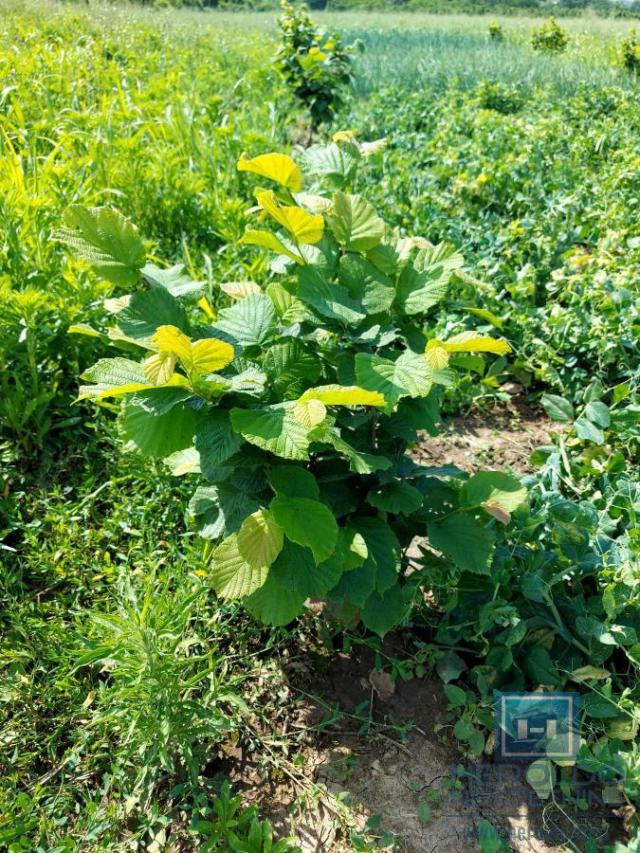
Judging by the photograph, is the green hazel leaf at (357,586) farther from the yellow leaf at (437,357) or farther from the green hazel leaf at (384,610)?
the yellow leaf at (437,357)

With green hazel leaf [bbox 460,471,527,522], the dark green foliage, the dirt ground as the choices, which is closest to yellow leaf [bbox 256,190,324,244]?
green hazel leaf [bbox 460,471,527,522]

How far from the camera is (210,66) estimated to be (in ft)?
22.2

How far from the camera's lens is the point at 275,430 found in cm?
110

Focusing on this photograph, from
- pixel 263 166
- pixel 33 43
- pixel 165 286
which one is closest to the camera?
pixel 263 166

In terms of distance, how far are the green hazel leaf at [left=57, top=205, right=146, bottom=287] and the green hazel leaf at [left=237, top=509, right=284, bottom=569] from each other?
0.56 metres

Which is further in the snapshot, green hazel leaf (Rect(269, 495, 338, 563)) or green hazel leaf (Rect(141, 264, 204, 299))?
green hazel leaf (Rect(141, 264, 204, 299))

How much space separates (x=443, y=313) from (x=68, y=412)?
158 cm

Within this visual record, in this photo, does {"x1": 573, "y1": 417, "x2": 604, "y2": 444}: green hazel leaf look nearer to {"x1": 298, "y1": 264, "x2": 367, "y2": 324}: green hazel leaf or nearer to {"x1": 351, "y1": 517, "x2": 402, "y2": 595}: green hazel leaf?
{"x1": 351, "y1": 517, "x2": 402, "y2": 595}: green hazel leaf

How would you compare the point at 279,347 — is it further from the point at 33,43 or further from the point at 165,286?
the point at 33,43

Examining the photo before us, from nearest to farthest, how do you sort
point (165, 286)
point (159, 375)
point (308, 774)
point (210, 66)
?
point (159, 375) → point (165, 286) → point (308, 774) → point (210, 66)

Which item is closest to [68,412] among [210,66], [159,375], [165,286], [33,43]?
[165,286]

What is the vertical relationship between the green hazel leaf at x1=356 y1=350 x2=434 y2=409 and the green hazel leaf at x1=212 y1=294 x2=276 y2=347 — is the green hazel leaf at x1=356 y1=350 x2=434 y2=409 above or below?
below

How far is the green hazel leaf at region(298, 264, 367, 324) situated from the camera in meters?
1.30

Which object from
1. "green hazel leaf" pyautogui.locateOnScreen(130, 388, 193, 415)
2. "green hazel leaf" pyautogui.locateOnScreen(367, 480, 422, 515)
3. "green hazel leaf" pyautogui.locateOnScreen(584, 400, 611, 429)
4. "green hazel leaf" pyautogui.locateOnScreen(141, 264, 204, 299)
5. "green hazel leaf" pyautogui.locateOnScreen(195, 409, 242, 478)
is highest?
"green hazel leaf" pyautogui.locateOnScreen(141, 264, 204, 299)
